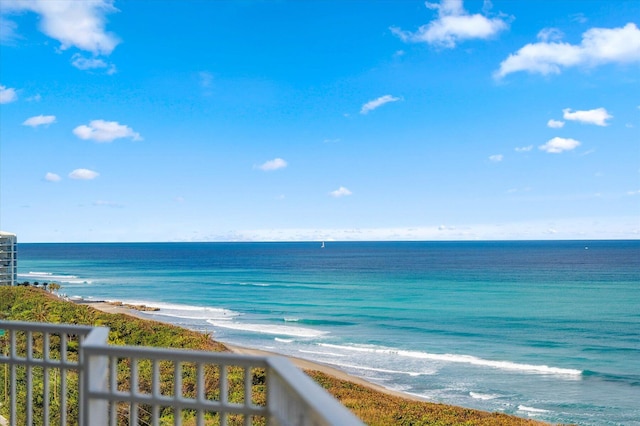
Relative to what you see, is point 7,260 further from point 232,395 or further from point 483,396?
point 483,396

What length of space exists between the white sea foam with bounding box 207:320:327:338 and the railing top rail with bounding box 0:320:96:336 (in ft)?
77.9

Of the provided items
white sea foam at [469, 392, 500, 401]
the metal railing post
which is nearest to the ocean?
white sea foam at [469, 392, 500, 401]

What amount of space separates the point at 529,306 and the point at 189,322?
21.6m

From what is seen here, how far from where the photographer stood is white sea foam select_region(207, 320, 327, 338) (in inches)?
1062

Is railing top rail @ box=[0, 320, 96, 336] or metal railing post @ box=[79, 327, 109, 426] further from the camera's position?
railing top rail @ box=[0, 320, 96, 336]

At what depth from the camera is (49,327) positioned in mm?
3053

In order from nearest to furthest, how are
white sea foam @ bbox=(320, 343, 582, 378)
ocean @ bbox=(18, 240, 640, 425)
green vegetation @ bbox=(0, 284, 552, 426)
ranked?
1. green vegetation @ bbox=(0, 284, 552, 426)
2. ocean @ bbox=(18, 240, 640, 425)
3. white sea foam @ bbox=(320, 343, 582, 378)

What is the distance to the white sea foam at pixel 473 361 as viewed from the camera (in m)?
20.0

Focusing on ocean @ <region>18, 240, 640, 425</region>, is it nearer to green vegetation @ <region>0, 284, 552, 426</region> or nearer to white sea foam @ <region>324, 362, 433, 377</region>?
white sea foam @ <region>324, 362, 433, 377</region>

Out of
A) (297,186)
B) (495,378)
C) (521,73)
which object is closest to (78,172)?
(297,186)

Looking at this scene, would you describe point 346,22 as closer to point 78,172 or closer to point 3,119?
point 3,119

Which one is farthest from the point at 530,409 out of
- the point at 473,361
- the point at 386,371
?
the point at 473,361

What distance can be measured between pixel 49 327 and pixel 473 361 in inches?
795

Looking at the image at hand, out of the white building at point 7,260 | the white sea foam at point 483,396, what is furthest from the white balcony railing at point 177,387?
the white building at point 7,260
